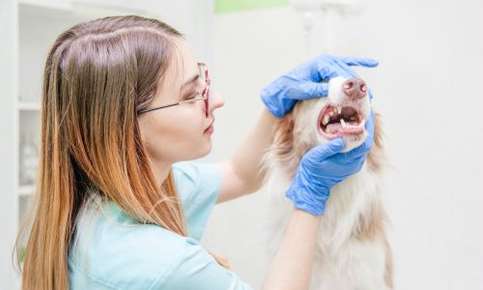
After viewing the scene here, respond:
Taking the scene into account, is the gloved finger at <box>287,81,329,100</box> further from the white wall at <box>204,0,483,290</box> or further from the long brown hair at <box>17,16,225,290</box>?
the white wall at <box>204,0,483,290</box>

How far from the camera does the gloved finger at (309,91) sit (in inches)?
52.3

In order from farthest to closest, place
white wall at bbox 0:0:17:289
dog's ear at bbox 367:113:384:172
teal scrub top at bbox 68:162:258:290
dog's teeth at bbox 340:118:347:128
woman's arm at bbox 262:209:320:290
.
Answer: white wall at bbox 0:0:17:289 < dog's ear at bbox 367:113:384:172 < dog's teeth at bbox 340:118:347:128 < woman's arm at bbox 262:209:320:290 < teal scrub top at bbox 68:162:258:290

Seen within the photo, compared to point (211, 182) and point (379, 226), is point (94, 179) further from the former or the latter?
point (379, 226)

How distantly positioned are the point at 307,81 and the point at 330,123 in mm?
119

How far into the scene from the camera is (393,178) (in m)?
1.84

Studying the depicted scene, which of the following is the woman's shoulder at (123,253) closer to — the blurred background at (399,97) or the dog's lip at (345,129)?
the dog's lip at (345,129)

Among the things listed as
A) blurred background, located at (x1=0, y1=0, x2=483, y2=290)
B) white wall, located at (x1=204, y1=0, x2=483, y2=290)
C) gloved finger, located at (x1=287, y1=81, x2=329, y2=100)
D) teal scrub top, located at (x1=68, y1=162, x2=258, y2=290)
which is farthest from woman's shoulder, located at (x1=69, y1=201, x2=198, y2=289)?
white wall, located at (x1=204, y1=0, x2=483, y2=290)

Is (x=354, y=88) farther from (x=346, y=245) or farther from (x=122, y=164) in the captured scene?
(x=122, y=164)

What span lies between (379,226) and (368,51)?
2.13ft

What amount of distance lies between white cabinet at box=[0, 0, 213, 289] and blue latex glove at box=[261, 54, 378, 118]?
84cm

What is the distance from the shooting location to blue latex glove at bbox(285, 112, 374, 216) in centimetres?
128

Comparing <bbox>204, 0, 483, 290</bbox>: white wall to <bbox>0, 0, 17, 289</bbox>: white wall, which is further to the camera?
<bbox>0, 0, 17, 289</bbox>: white wall

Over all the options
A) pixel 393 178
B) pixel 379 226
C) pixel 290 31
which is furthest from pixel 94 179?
pixel 290 31

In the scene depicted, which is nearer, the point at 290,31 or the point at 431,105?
the point at 431,105
